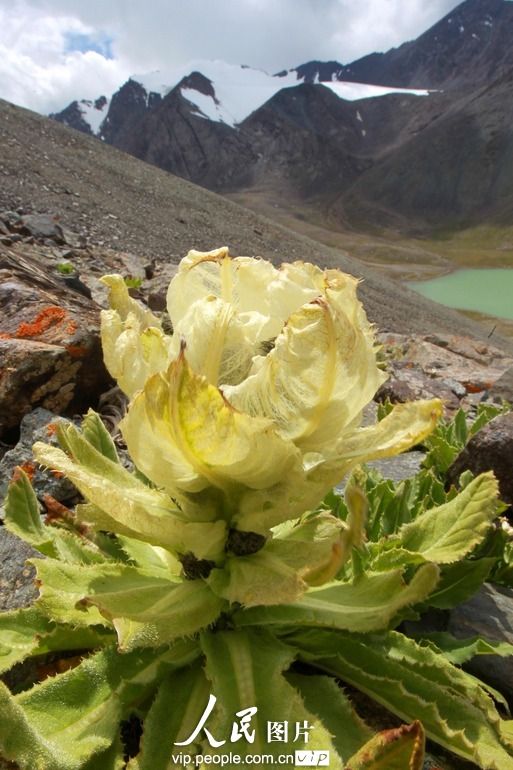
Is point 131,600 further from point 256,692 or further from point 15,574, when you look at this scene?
point 15,574

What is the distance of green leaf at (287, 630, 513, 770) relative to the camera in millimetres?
2014

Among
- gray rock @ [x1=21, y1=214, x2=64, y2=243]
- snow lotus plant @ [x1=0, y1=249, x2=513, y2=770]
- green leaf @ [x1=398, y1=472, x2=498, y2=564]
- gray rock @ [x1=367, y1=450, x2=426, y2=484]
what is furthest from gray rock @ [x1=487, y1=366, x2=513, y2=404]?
gray rock @ [x1=21, y1=214, x2=64, y2=243]

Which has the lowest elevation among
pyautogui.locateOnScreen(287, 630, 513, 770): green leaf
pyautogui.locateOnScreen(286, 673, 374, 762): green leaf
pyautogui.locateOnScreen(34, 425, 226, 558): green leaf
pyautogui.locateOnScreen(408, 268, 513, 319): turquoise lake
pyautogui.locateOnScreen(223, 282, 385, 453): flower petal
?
pyautogui.locateOnScreen(408, 268, 513, 319): turquoise lake

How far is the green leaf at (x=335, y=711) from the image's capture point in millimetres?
2010

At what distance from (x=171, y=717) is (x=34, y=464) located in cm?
171

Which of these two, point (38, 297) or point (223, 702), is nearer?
point (223, 702)

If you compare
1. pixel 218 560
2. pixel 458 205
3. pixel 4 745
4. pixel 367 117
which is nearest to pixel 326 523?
pixel 218 560

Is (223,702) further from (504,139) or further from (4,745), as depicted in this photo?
(504,139)

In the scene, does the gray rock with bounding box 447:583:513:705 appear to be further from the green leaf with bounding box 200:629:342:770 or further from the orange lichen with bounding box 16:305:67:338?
the orange lichen with bounding box 16:305:67:338

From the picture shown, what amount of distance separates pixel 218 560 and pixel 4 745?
32.4 inches

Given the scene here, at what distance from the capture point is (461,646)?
97.8 inches

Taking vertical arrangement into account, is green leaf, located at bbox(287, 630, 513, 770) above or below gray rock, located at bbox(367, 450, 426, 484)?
above

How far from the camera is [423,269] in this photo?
285 ft

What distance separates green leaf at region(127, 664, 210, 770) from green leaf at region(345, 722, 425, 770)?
2.20ft
